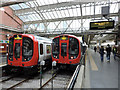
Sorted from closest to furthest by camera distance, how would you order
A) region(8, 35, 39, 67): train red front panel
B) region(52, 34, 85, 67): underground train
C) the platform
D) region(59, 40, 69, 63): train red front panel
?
the platform
region(8, 35, 39, 67): train red front panel
region(52, 34, 85, 67): underground train
region(59, 40, 69, 63): train red front panel

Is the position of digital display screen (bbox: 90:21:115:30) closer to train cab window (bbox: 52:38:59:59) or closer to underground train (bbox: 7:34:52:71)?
train cab window (bbox: 52:38:59:59)

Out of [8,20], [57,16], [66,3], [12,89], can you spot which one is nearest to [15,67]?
[12,89]

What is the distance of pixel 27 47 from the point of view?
235 inches

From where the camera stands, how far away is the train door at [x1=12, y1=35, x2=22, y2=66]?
19.5ft

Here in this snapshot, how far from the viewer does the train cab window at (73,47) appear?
21.3 feet

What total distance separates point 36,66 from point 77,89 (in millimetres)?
3970

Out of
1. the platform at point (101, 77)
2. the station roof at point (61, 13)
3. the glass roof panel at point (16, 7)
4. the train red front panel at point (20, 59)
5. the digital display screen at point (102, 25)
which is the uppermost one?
the glass roof panel at point (16, 7)

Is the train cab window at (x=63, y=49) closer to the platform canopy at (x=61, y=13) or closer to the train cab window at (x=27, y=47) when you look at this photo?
the train cab window at (x=27, y=47)

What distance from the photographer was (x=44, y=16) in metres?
24.0

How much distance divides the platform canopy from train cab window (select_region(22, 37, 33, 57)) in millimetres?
13745

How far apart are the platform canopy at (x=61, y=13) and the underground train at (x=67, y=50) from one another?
505 inches

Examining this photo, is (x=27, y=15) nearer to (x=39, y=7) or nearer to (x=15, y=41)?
(x=39, y=7)

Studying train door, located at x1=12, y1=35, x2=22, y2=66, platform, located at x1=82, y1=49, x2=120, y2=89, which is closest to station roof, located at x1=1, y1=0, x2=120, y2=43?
train door, located at x1=12, y1=35, x2=22, y2=66

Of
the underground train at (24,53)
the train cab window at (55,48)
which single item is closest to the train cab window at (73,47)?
the train cab window at (55,48)
